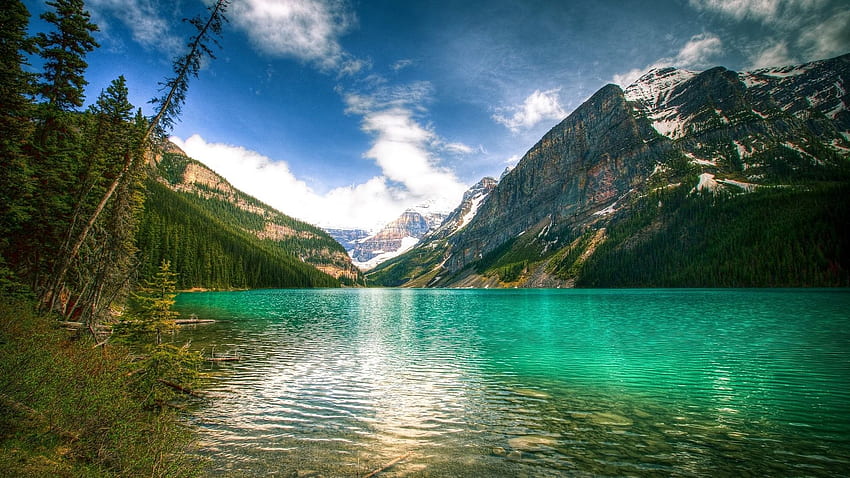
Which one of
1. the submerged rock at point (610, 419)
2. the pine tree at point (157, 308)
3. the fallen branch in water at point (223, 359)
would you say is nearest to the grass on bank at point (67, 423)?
the pine tree at point (157, 308)

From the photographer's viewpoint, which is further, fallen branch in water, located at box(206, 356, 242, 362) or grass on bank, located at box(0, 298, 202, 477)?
fallen branch in water, located at box(206, 356, 242, 362)

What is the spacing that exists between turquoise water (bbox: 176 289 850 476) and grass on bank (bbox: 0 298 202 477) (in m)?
3.08

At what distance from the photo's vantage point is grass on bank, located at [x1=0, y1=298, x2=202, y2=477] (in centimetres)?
735

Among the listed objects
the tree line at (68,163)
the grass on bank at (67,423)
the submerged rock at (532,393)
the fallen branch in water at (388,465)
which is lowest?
the submerged rock at (532,393)

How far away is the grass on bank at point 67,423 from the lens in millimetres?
7352

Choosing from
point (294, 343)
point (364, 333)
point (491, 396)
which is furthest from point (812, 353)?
point (294, 343)

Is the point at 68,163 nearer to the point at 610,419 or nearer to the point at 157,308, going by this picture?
the point at 157,308

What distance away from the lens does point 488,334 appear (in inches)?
1697

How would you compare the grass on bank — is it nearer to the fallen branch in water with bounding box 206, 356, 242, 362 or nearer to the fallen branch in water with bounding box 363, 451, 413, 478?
the fallen branch in water with bounding box 363, 451, 413, 478

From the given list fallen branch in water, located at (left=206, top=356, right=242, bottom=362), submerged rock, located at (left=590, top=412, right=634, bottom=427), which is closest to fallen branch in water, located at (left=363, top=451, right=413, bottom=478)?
submerged rock, located at (left=590, top=412, right=634, bottom=427)

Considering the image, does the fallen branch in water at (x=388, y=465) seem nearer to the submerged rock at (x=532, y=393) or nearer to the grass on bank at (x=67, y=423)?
the grass on bank at (x=67, y=423)

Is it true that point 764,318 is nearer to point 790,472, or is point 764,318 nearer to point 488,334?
point 488,334

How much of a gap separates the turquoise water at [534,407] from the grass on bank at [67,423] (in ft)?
10.1

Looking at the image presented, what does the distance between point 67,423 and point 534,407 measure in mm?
16493
